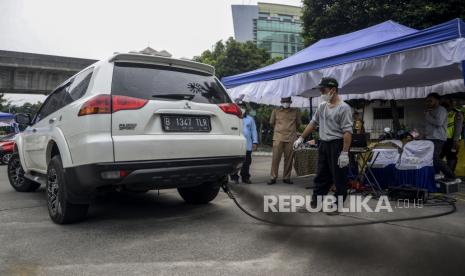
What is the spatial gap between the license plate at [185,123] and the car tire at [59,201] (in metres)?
1.23

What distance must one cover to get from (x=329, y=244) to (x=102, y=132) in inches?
92.9

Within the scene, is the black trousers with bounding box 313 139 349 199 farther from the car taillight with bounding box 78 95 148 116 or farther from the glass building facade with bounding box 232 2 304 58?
the glass building facade with bounding box 232 2 304 58

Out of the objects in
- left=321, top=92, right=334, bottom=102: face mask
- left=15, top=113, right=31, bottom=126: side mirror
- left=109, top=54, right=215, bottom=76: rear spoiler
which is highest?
left=109, top=54, right=215, bottom=76: rear spoiler

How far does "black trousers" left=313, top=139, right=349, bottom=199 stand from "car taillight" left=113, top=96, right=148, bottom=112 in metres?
2.40

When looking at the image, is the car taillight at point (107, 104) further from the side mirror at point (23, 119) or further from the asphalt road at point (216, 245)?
the side mirror at point (23, 119)

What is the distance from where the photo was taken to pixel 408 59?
5855 millimetres

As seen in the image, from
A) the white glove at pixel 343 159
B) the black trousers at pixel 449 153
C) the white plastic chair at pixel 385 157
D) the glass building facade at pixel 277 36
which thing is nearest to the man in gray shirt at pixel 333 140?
the white glove at pixel 343 159

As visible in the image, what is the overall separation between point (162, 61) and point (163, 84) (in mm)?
314

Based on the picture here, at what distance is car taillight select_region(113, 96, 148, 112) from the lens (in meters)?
3.60

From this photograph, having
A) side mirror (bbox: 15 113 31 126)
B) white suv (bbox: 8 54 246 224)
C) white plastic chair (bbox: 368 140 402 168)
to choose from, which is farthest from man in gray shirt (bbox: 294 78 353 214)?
side mirror (bbox: 15 113 31 126)

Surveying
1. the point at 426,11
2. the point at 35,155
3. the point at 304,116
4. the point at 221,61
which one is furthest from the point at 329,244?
the point at 221,61

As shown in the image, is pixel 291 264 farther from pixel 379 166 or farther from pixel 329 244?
pixel 379 166

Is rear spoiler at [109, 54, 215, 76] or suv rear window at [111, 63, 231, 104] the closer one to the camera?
suv rear window at [111, 63, 231, 104]

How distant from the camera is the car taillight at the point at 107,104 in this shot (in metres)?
3.57
